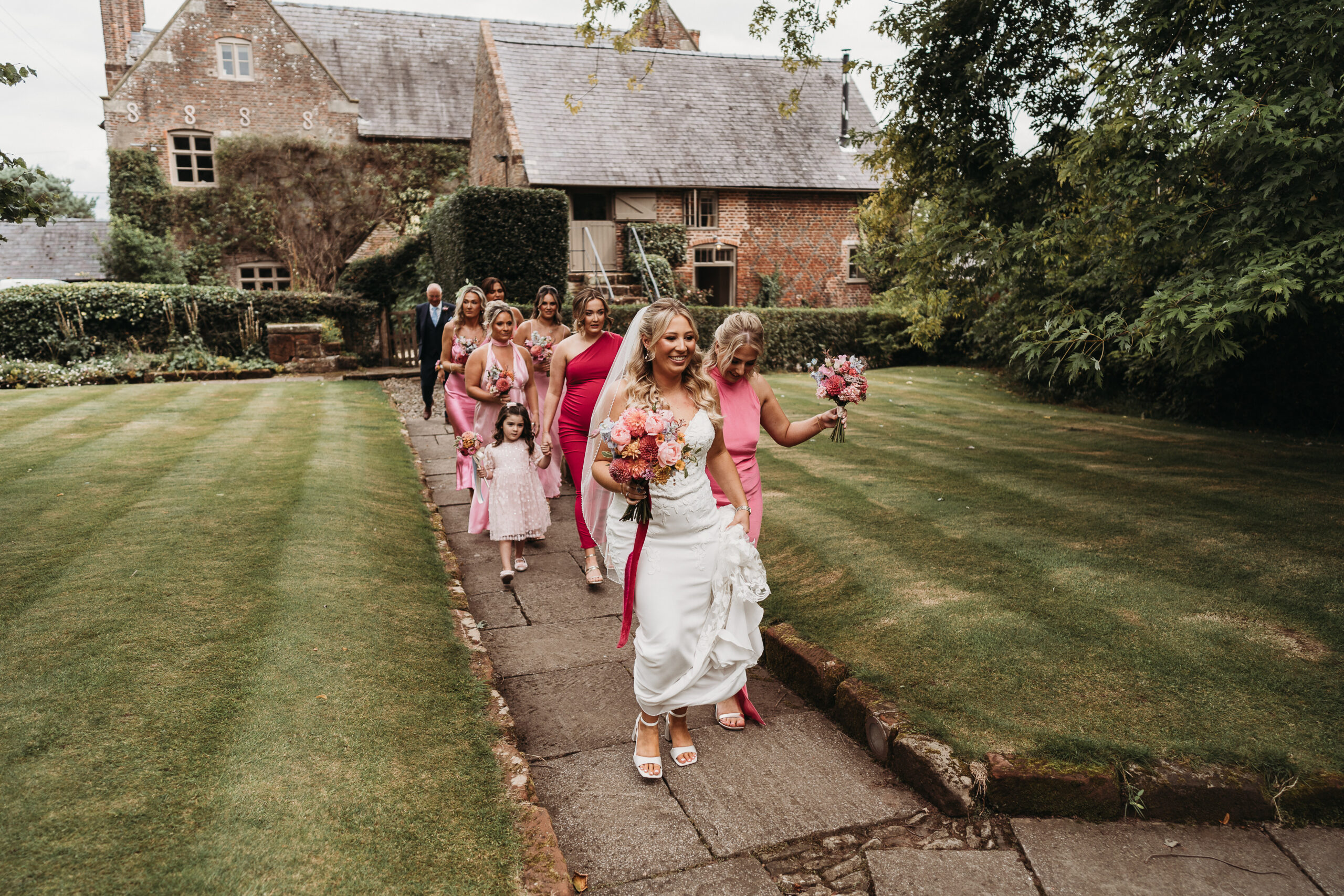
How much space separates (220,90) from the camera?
25.7 meters

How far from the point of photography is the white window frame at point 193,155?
25219 mm

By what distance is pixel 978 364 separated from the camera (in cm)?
2242

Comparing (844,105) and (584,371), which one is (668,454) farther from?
(844,105)

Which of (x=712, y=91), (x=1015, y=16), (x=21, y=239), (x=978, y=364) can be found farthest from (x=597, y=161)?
(x=21, y=239)

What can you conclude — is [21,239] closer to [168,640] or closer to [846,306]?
[846,306]

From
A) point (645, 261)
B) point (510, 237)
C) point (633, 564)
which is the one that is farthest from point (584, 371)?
point (645, 261)

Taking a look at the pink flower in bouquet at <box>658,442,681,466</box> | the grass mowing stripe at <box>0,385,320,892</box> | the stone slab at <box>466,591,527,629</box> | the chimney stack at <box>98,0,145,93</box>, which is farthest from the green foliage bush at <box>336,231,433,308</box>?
the pink flower in bouquet at <box>658,442,681,466</box>

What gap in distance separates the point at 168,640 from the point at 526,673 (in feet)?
6.32

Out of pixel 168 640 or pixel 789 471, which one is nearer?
pixel 168 640

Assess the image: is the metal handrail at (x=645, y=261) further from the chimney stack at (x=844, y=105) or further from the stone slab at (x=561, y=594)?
the stone slab at (x=561, y=594)

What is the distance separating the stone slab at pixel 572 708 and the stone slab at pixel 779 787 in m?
0.45

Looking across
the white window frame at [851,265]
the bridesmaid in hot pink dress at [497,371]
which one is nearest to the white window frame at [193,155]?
the white window frame at [851,265]

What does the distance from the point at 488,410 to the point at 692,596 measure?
13.6 ft

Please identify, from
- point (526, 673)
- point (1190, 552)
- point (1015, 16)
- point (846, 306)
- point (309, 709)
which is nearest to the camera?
point (309, 709)
